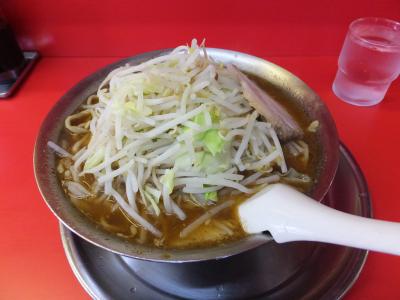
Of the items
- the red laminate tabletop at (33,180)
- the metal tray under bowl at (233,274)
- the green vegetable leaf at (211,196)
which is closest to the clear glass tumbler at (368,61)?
the red laminate tabletop at (33,180)

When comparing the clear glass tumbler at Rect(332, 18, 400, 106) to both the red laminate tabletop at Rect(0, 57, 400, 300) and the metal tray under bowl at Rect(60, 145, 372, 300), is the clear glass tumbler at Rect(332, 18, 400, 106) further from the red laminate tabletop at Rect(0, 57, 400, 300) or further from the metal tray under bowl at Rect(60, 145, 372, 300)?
the metal tray under bowl at Rect(60, 145, 372, 300)

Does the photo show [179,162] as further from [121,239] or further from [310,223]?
[310,223]

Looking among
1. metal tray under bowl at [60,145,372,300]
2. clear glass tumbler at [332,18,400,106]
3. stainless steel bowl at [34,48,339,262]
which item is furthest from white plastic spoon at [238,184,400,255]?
clear glass tumbler at [332,18,400,106]

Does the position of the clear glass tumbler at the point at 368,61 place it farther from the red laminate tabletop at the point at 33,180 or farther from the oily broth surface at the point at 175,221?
the oily broth surface at the point at 175,221

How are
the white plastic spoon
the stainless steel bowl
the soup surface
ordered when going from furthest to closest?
the soup surface < the stainless steel bowl < the white plastic spoon

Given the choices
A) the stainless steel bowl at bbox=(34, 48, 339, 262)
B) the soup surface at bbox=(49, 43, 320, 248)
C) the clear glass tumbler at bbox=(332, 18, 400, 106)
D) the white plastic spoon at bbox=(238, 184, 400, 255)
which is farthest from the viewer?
the clear glass tumbler at bbox=(332, 18, 400, 106)

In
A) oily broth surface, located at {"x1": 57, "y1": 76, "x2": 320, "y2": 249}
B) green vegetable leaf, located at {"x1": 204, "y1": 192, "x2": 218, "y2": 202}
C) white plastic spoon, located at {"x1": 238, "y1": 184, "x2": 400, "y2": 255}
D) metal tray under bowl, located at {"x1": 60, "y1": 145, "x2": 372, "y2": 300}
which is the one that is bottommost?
metal tray under bowl, located at {"x1": 60, "y1": 145, "x2": 372, "y2": 300}
